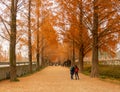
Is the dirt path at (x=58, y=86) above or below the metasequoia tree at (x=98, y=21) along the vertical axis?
below

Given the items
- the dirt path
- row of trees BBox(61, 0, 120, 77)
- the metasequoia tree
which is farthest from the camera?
the metasequoia tree

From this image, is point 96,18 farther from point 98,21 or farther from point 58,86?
point 58,86

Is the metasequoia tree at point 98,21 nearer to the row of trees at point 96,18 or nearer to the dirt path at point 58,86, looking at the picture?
the row of trees at point 96,18

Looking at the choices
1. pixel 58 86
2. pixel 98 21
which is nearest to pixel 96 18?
pixel 98 21

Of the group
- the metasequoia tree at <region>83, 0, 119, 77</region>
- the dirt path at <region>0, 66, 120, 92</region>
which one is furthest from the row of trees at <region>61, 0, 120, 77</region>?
the dirt path at <region>0, 66, 120, 92</region>

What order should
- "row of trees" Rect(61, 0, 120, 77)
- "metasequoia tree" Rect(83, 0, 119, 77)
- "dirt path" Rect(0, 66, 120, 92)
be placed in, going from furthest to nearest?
"metasequoia tree" Rect(83, 0, 119, 77), "row of trees" Rect(61, 0, 120, 77), "dirt path" Rect(0, 66, 120, 92)

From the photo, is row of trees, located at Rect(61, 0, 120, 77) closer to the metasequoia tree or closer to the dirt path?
the metasequoia tree

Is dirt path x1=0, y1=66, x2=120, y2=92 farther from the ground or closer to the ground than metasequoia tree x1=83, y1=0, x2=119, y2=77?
closer to the ground

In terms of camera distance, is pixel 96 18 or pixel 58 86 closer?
pixel 58 86

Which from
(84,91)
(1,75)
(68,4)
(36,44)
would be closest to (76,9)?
(68,4)

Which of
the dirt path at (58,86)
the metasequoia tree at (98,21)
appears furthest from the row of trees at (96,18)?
the dirt path at (58,86)

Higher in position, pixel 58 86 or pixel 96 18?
pixel 96 18

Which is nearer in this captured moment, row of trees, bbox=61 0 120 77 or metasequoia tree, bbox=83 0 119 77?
row of trees, bbox=61 0 120 77

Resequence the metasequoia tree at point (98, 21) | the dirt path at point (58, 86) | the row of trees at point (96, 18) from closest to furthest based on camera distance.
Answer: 1. the dirt path at point (58, 86)
2. the row of trees at point (96, 18)
3. the metasequoia tree at point (98, 21)
